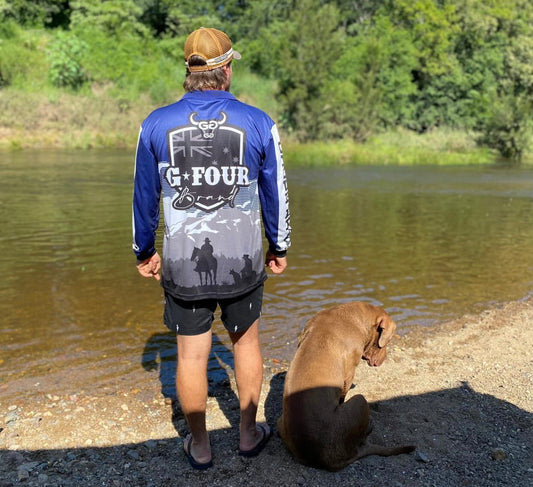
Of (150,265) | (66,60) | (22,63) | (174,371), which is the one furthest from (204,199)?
(22,63)

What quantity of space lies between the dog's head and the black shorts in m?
1.16

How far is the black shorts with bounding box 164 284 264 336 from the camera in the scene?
3.01 meters

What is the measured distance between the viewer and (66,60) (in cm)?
4200

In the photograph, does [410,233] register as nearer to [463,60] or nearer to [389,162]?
[389,162]

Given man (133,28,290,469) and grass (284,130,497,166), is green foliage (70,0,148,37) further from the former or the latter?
man (133,28,290,469)

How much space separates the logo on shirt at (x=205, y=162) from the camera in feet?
9.22

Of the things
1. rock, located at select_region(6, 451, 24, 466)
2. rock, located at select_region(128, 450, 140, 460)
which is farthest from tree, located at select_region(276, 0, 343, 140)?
rock, located at select_region(6, 451, 24, 466)

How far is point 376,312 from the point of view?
3.95 metres

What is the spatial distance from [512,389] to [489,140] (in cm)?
3412

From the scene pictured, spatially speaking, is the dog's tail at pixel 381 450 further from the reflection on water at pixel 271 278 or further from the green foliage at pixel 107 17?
the green foliage at pixel 107 17

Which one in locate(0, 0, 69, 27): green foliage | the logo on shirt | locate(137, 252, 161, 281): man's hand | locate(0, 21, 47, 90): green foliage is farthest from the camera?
locate(0, 0, 69, 27): green foliage

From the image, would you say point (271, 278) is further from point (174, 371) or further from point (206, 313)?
point (206, 313)

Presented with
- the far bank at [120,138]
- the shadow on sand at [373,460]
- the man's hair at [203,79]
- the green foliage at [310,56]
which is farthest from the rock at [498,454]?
the green foliage at [310,56]

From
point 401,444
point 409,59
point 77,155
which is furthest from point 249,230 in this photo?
point 409,59
